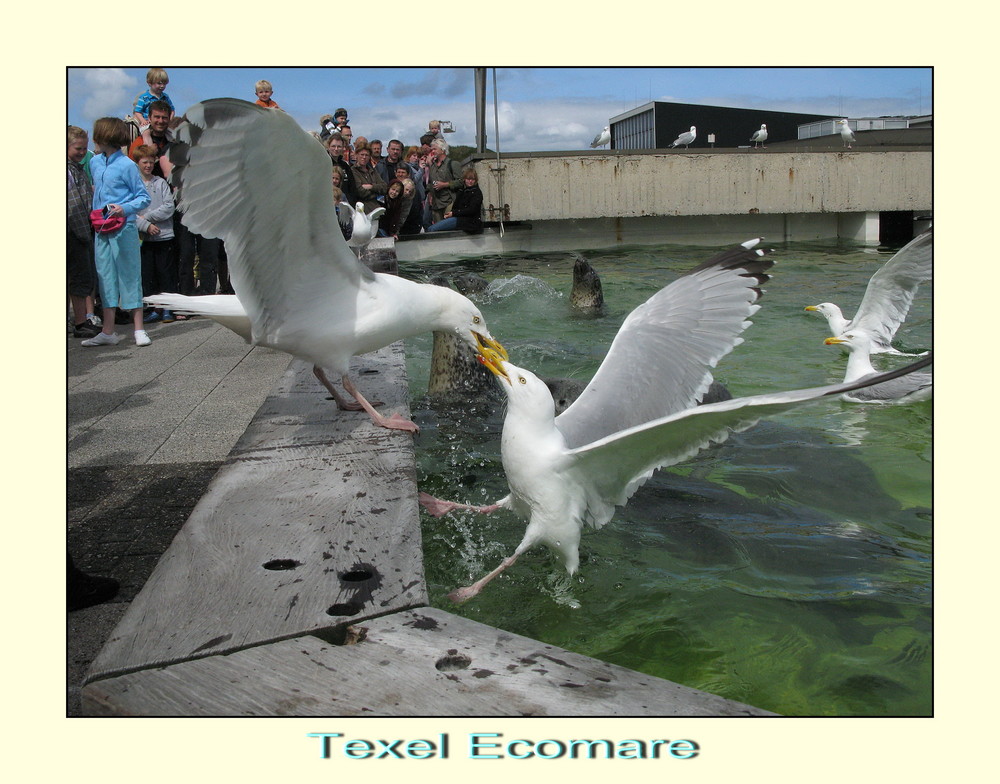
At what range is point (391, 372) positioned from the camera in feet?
16.0

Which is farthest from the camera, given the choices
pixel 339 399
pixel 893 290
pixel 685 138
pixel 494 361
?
pixel 685 138

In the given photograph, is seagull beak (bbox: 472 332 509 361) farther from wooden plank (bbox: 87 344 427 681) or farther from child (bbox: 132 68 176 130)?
child (bbox: 132 68 176 130)

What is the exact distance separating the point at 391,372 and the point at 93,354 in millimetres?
3268

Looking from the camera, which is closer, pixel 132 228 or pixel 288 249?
pixel 288 249

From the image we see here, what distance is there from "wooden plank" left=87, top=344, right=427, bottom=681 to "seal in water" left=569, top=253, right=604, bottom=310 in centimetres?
652

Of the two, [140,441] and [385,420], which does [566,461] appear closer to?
[385,420]

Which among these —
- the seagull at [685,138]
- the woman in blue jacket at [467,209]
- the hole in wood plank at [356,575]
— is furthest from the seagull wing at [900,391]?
the seagull at [685,138]

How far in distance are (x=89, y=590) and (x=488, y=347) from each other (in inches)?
74.6

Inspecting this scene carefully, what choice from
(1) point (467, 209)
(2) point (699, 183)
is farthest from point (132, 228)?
(2) point (699, 183)

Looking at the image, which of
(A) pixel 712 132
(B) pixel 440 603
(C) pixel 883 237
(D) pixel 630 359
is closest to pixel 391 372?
(D) pixel 630 359

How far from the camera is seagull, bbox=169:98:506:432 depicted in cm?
322

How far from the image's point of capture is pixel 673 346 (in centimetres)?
397

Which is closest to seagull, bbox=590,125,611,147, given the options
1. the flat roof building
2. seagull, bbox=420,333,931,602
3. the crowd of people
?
the flat roof building

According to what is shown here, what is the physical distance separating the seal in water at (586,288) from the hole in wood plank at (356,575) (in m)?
7.79
